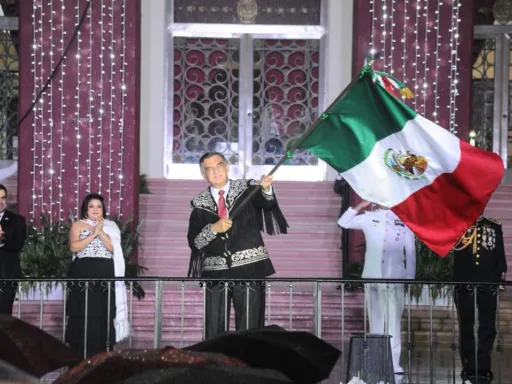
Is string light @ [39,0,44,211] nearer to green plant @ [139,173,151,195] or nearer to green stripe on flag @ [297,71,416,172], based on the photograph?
green plant @ [139,173,151,195]

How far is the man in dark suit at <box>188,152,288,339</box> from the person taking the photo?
741 centimetres

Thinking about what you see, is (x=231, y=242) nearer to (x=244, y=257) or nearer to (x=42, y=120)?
(x=244, y=257)

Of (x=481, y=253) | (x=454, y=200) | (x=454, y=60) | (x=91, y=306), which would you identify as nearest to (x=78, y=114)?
(x=454, y=60)

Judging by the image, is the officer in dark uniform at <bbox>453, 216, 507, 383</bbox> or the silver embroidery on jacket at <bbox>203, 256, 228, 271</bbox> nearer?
the silver embroidery on jacket at <bbox>203, 256, 228, 271</bbox>

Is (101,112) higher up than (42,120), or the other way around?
(101,112)

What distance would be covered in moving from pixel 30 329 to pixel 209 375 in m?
0.49

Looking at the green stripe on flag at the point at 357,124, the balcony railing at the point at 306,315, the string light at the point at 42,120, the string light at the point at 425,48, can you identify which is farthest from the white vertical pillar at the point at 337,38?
the green stripe on flag at the point at 357,124

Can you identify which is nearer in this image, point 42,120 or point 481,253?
point 481,253

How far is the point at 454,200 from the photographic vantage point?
21.9 feet

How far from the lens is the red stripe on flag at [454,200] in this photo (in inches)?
258

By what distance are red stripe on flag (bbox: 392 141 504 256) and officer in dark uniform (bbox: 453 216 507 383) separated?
5.28 feet

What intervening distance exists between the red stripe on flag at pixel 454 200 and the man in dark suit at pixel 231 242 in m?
1.07

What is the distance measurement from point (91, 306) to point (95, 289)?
134 millimetres

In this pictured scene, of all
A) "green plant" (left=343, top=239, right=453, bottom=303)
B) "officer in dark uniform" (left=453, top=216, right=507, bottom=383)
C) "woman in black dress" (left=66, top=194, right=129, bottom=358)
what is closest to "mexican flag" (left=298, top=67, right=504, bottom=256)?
"officer in dark uniform" (left=453, top=216, right=507, bottom=383)
